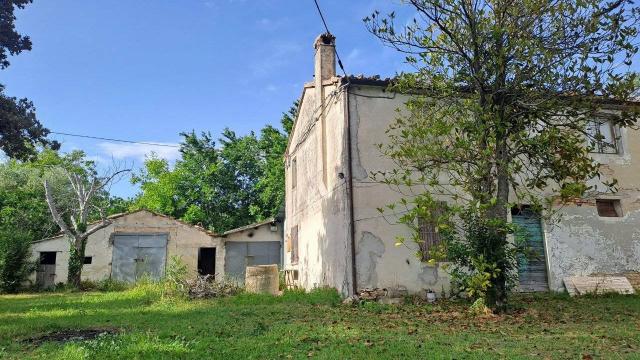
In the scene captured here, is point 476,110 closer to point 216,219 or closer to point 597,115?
point 597,115

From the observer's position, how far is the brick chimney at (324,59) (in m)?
13.9

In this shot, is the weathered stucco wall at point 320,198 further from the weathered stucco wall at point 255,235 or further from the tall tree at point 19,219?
the tall tree at point 19,219

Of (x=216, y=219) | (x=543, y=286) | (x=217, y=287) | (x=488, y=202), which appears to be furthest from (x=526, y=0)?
(x=216, y=219)

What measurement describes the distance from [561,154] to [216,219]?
2357 cm

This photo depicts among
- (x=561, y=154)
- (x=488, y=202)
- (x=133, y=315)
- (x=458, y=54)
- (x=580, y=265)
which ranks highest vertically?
(x=458, y=54)

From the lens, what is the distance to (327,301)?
11109 millimetres

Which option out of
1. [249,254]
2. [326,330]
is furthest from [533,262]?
[249,254]

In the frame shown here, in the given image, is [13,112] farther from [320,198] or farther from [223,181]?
[223,181]

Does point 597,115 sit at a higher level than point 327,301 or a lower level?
higher

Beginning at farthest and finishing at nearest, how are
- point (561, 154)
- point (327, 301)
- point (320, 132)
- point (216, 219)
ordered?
point (216, 219)
point (320, 132)
point (327, 301)
point (561, 154)

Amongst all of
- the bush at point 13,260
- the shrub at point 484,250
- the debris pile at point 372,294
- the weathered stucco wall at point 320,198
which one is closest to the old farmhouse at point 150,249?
the bush at point 13,260

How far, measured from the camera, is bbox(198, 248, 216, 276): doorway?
23.7 m

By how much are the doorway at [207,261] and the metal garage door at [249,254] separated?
83.7 inches

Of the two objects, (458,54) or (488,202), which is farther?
(458,54)
